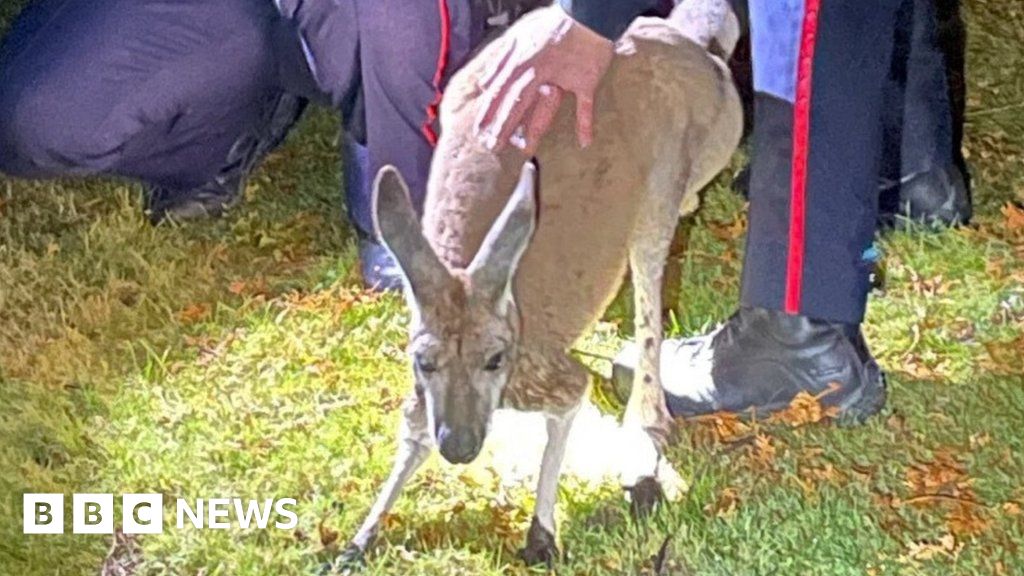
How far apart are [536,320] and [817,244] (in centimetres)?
24

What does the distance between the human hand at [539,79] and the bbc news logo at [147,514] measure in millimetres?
280

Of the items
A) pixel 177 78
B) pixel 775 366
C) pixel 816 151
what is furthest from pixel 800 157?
pixel 177 78

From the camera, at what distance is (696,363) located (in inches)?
44.4

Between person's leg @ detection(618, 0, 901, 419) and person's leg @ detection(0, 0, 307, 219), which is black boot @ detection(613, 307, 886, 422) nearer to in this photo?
person's leg @ detection(618, 0, 901, 419)

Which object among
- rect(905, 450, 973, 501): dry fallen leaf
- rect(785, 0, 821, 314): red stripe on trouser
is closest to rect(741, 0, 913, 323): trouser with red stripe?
rect(785, 0, 821, 314): red stripe on trouser

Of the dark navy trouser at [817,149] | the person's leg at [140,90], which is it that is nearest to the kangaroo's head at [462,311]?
the dark navy trouser at [817,149]

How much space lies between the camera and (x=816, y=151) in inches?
42.1

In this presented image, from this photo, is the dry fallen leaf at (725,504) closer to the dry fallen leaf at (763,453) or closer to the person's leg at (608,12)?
the dry fallen leaf at (763,453)

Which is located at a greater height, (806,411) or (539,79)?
(539,79)

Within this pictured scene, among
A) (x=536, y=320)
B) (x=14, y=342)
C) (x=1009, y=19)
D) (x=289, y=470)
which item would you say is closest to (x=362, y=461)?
(x=289, y=470)

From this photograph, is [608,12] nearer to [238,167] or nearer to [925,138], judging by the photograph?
[238,167]

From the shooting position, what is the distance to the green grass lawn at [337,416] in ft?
3.34

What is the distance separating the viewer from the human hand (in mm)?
941

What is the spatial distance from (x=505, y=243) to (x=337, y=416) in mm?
230
